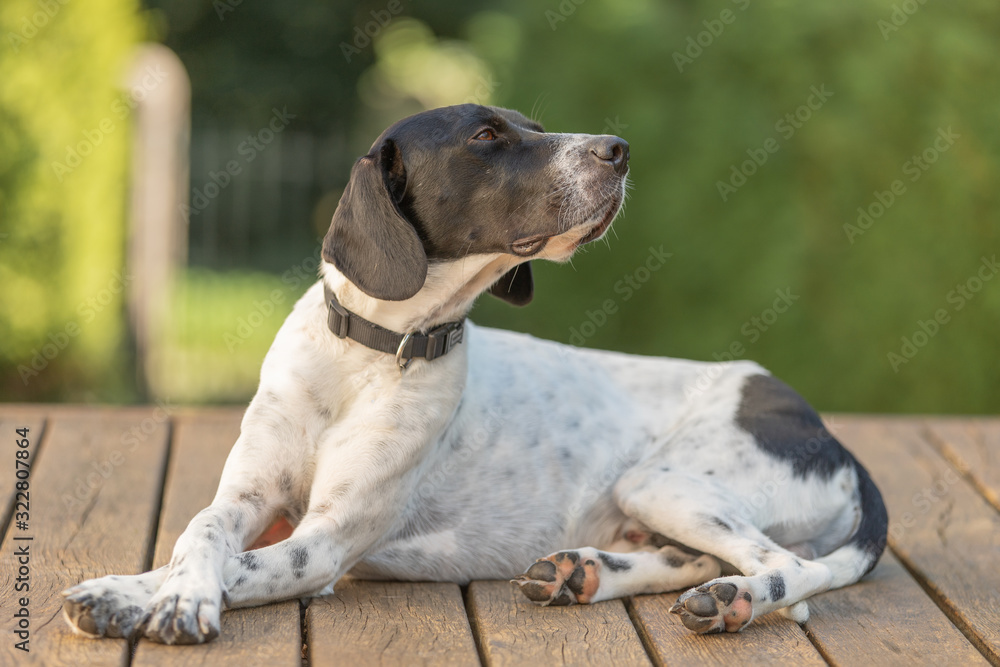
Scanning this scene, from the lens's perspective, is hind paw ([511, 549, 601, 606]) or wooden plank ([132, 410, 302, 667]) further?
hind paw ([511, 549, 601, 606])

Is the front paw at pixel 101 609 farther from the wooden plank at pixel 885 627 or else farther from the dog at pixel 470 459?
the wooden plank at pixel 885 627

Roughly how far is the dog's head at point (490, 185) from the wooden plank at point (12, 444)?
1.41 meters

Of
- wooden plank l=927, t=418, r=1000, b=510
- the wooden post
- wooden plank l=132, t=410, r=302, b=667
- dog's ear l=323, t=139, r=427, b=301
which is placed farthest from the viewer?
the wooden post

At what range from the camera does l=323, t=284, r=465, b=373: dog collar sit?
2.77 m

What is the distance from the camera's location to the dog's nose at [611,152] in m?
2.81

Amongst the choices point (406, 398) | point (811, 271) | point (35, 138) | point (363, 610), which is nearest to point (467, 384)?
point (406, 398)

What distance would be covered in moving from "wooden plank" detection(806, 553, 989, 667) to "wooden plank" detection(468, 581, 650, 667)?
1.55 feet

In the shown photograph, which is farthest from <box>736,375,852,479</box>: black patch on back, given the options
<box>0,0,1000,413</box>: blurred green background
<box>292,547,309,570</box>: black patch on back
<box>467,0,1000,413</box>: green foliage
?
<box>467,0,1000,413</box>: green foliage

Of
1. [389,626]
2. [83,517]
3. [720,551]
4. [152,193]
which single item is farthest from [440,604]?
[152,193]

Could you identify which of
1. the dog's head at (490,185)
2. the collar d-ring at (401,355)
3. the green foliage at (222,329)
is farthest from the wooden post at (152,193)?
the collar d-ring at (401,355)

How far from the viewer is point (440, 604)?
2.76m

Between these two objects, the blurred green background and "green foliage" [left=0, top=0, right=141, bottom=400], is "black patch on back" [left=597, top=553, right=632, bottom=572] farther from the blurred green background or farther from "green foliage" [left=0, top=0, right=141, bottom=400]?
"green foliage" [left=0, top=0, right=141, bottom=400]

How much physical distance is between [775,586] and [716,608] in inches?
7.5

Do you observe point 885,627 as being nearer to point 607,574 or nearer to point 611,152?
point 607,574
